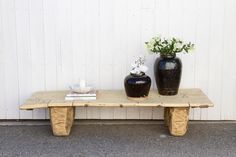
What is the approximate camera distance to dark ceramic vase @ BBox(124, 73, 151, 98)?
3.07 metres

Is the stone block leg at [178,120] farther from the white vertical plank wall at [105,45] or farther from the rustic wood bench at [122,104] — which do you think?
the white vertical plank wall at [105,45]

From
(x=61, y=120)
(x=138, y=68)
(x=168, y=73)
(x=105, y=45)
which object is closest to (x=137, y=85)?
(x=138, y=68)

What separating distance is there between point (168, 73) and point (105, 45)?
0.66m

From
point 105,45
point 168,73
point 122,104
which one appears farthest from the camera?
point 105,45

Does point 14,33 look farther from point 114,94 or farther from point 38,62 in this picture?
point 114,94

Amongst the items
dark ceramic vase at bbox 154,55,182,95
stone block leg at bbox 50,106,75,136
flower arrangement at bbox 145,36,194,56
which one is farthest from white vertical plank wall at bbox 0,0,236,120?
stone block leg at bbox 50,106,75,136

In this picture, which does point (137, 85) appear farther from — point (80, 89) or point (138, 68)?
point (80, 89)

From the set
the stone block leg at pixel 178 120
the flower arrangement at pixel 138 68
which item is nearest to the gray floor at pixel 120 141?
the stone block leg at pixel 178 120

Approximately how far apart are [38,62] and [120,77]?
769 millimetres

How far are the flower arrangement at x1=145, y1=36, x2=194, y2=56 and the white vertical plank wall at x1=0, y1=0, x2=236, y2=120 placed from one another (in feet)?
0.58

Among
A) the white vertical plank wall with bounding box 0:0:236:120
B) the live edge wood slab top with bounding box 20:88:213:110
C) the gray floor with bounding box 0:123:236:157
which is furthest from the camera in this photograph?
the white vertical plank wall with bounding box 0:0:236:120

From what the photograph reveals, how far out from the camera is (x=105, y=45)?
11.2 ft

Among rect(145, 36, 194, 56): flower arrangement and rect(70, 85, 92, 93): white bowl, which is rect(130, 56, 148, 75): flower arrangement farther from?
Result: rect(70, 85, 92, 93): white bowl

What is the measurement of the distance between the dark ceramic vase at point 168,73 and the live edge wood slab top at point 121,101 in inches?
2.8
